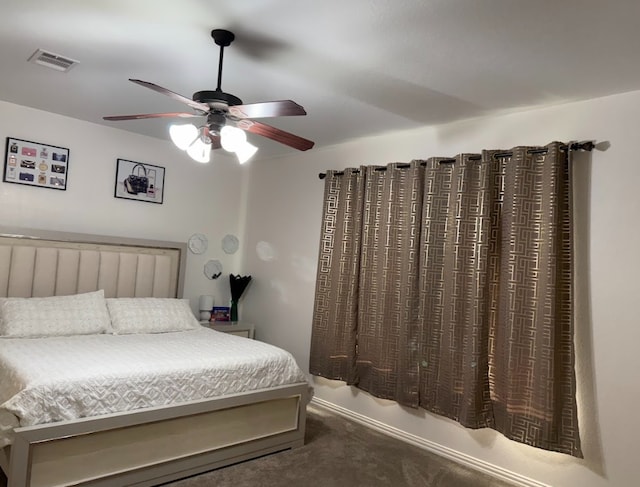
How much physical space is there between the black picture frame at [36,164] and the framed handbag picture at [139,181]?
442 millimetres

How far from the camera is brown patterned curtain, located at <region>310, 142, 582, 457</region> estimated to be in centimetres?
270

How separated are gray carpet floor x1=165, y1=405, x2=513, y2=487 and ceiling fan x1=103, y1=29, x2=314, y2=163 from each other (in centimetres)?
181

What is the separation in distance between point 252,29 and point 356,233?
1.93m

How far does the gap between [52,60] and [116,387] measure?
1906 mm

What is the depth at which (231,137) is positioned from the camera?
2283 millimetres

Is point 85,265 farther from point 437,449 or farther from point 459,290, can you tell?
point 437,449

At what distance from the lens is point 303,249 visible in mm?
4430

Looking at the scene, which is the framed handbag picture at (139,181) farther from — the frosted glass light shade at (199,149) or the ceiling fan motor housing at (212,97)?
the ceiling fan motor housing at (212,97)

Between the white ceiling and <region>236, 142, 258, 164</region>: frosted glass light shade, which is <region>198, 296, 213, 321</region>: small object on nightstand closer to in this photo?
the white ceiling

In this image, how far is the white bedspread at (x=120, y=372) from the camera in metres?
2.25

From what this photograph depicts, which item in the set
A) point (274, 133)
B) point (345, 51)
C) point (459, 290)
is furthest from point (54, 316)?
point (459, 290)

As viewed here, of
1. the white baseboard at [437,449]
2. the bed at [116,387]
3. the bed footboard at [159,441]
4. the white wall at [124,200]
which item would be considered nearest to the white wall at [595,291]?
the white baseboard at [437,449]

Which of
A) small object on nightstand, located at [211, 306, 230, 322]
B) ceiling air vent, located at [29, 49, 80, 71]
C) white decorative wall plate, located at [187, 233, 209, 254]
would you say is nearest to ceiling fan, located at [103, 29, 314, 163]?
ceiling air vent, located at [29, 49, 80, 71]

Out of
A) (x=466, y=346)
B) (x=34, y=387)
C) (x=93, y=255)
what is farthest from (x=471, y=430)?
(x=93, y=255)
